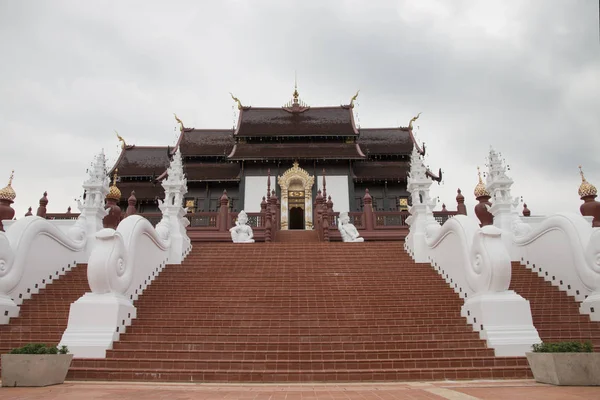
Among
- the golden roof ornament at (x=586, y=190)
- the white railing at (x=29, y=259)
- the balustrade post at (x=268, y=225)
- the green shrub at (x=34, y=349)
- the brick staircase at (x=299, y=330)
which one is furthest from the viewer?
the balustrade post at (x=268, y=225)

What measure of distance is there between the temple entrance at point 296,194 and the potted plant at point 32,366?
19934 millimetres

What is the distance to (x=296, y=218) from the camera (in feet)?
87.3

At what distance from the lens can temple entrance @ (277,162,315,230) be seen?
2533 cm

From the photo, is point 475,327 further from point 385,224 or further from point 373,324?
point 385,224

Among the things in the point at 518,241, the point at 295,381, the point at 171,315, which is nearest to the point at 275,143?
the point at 518,241

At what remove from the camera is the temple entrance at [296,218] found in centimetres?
2638

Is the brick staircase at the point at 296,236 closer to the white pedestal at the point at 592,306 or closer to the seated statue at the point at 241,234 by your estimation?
the seated statue at the point at 241,234

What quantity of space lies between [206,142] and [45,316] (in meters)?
22.9

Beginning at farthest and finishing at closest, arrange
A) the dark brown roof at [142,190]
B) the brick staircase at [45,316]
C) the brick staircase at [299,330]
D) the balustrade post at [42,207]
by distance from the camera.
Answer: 1. the dark brown roof at [142,190]
2. the balustrade post at [42,207]
3. the brick staircase at [45,316]
4. the brick staircase at [299,330]

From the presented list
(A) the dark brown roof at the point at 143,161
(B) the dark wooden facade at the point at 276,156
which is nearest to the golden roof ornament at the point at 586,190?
(B) the dark wooden facade at the point at 276,156

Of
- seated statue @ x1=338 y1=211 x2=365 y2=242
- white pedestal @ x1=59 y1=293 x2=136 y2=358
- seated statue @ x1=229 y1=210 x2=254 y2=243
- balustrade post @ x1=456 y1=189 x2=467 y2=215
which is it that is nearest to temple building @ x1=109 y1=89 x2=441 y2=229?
balustrade post @ x1=456 y1=189 x2=467 y2=215

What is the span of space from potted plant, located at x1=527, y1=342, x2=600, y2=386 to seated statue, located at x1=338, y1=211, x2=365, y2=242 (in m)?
10.8

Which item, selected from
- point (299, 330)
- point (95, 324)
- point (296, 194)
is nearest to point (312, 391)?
point (299, 330)

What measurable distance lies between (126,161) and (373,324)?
2661cm
